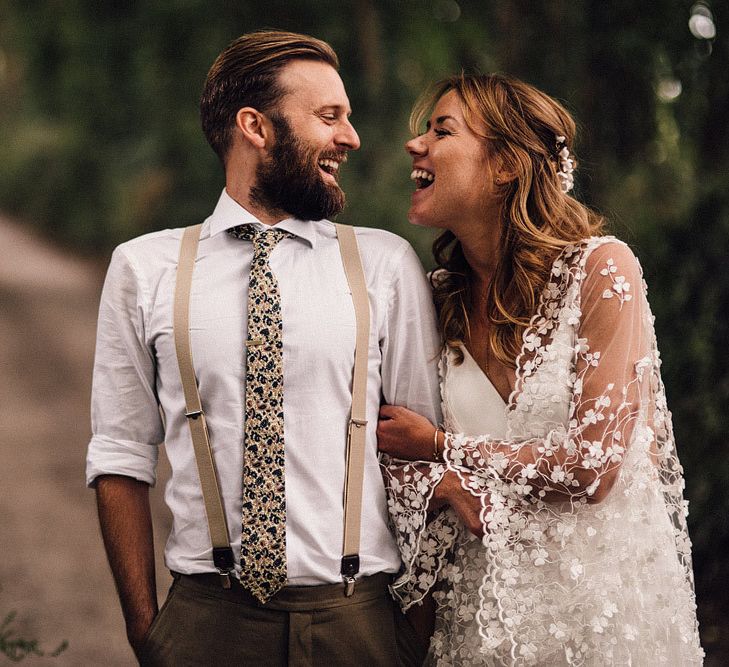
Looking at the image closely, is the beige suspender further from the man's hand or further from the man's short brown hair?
the man's short brown hair

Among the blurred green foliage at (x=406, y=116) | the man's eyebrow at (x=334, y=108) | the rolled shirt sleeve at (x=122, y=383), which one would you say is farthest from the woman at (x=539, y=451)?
the blurred green foliage at (x=406, y=116)

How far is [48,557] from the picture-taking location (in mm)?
5039

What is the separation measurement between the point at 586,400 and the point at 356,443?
0.48 m

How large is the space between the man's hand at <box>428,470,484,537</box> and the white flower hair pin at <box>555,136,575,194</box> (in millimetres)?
727

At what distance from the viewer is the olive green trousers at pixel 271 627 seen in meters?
1.99

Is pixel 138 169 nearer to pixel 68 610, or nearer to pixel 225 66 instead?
pixel 68 610

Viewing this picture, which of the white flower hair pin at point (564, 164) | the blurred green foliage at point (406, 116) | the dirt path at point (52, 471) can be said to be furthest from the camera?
the dirt path at point (52, 471)

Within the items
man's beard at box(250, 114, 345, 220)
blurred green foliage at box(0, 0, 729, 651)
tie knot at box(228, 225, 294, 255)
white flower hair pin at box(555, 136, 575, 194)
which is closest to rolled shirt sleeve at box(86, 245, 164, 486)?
tie knot at box(228, 225, 294, 255)

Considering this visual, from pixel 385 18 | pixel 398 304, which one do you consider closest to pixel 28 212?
pixel 385 18

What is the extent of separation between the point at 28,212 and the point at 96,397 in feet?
28.8

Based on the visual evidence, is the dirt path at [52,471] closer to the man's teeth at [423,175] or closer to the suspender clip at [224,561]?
the suspender clip at [224,561]

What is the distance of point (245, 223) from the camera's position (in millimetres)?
2154

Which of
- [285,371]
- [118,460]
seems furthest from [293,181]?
[118,460]

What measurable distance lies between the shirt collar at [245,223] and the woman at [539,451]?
1.07 ft
